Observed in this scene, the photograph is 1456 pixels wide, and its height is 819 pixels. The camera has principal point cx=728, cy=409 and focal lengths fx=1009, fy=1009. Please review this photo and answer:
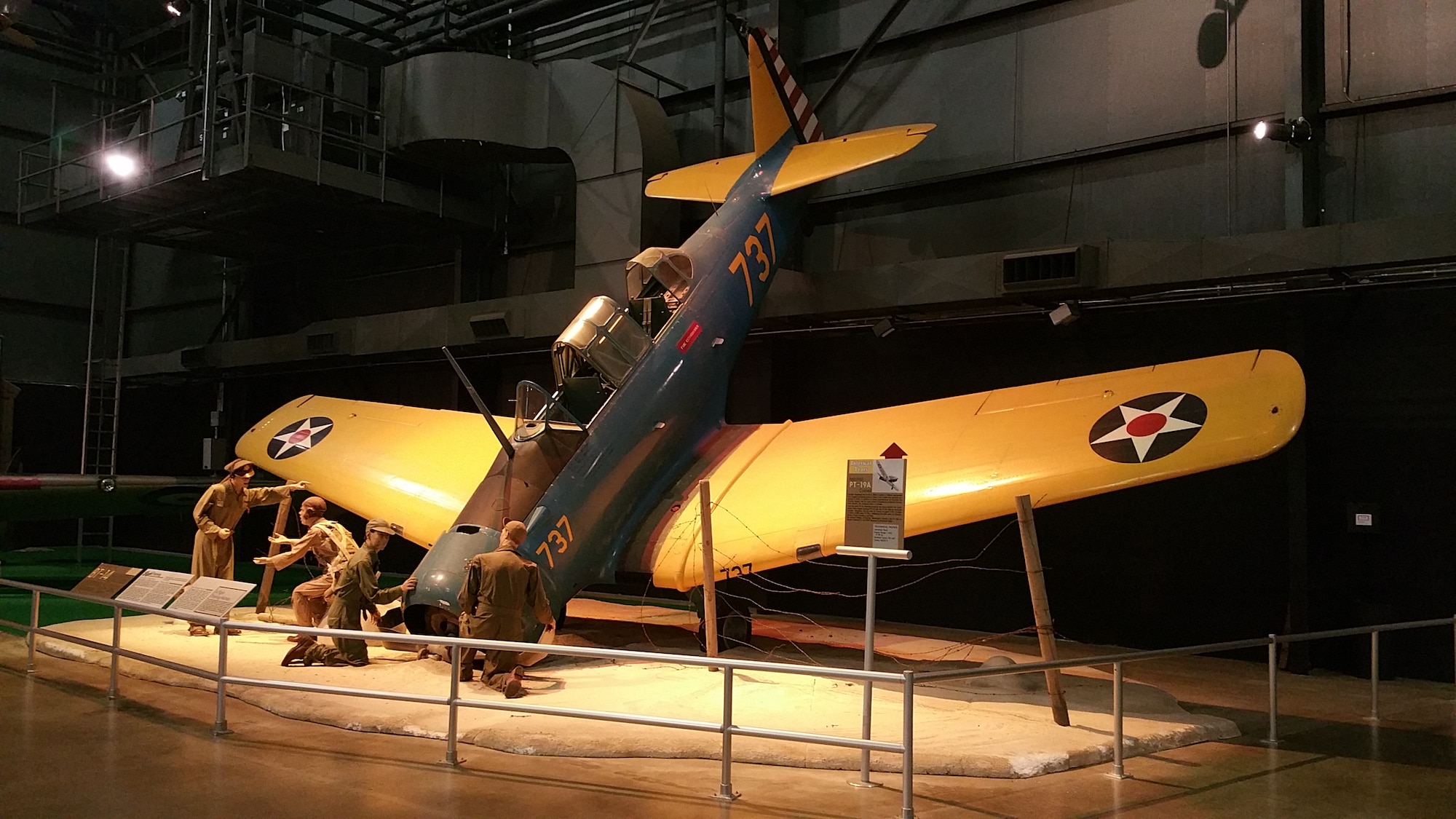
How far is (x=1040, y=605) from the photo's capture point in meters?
6.45

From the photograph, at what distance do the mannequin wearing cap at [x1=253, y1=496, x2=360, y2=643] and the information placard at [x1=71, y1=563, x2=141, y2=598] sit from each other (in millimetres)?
1032

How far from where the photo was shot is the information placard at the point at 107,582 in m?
7.77

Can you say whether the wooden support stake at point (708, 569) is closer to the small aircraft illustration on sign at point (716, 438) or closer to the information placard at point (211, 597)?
the small aircraft illustration on sign at point (716, 438)

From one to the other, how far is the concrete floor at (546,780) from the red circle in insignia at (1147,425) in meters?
2.16

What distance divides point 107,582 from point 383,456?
11.3 feet

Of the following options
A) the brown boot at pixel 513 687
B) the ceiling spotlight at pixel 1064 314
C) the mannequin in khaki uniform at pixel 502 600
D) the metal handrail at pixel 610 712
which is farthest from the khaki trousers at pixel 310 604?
the ceiling spotlight at pixel 1064 314

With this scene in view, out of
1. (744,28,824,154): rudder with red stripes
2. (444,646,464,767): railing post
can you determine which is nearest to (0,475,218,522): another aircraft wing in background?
(744,28,824,154): rudder with red stripes

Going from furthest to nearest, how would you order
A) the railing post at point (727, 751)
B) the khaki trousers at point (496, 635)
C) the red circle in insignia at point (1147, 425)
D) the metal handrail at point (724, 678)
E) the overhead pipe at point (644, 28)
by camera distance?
the overhead pipe at point (644, 28)
the red circle in insignia at point (1147, 425)
the khaki trousers at point (496, 635)
the railing post at point (727, 751)
the metal handrail at point (724, 678)

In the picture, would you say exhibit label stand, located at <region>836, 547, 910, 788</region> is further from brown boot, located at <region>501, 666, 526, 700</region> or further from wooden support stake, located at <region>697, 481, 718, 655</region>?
brown boot, located at <region>501, 666, 526, 700</region>

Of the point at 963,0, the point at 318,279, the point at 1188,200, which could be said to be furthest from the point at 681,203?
the point at 318,279

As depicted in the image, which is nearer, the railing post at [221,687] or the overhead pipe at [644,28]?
the railing post at [221,687]

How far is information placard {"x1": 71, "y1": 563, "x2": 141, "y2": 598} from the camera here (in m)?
7.77

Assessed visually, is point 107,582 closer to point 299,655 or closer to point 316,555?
point 299,655

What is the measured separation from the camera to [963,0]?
40.3 ft
